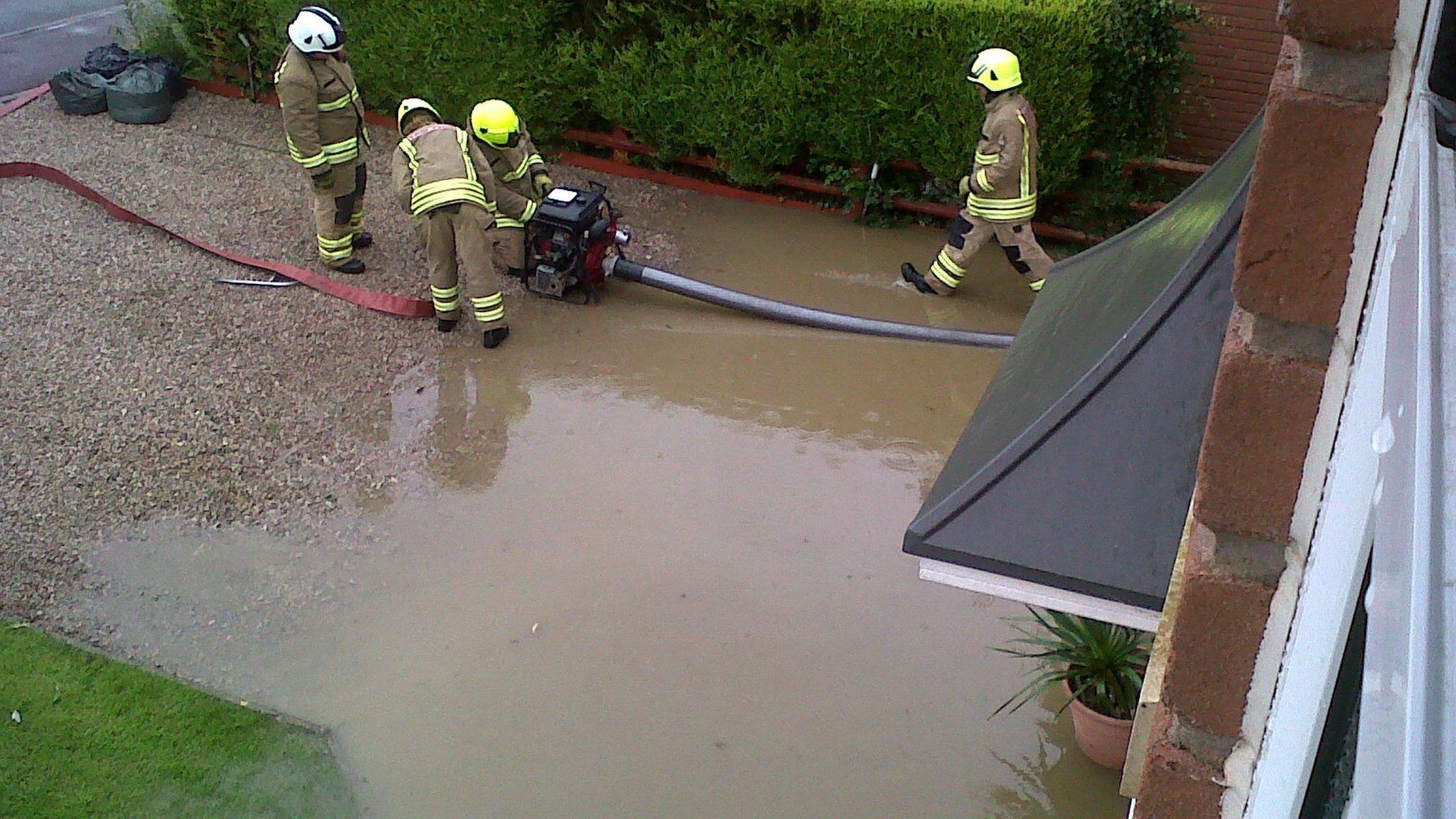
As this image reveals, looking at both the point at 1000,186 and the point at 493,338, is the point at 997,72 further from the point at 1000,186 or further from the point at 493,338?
the point at 493,338

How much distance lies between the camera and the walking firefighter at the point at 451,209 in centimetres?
744

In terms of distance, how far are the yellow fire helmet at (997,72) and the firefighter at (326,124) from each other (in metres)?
4.12

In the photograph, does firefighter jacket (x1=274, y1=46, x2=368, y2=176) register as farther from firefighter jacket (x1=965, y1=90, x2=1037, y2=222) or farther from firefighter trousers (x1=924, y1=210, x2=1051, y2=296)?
firefighter jacket (x1=965, y1=90, x2=1037, y2=222)

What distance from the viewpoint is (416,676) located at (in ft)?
17.0

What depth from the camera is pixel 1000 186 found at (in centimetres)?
789

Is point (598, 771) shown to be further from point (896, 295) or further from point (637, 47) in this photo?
point (637, 47)

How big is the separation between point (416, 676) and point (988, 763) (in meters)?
2.36

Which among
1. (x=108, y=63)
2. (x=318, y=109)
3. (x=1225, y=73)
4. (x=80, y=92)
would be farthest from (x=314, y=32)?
(x=1225, y=73)

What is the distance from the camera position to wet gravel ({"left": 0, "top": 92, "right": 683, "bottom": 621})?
20.0ft

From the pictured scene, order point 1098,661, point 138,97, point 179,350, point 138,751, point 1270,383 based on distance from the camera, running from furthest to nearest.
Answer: point 138,97 < point 179,350 < point 1098,661 < point 138,751 < point 1270,383

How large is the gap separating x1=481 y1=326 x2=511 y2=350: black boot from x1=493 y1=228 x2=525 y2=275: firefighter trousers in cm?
70

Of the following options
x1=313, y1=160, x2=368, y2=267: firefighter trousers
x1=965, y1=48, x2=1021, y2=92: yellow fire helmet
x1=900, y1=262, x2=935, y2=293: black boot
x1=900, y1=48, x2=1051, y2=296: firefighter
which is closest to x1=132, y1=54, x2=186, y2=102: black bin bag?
x1=313, y1=160, x2=368, y2=267: firefighter trousers

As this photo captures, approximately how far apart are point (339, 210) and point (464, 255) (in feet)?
4.47

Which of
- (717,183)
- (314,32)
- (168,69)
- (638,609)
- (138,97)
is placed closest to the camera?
(638,609)
